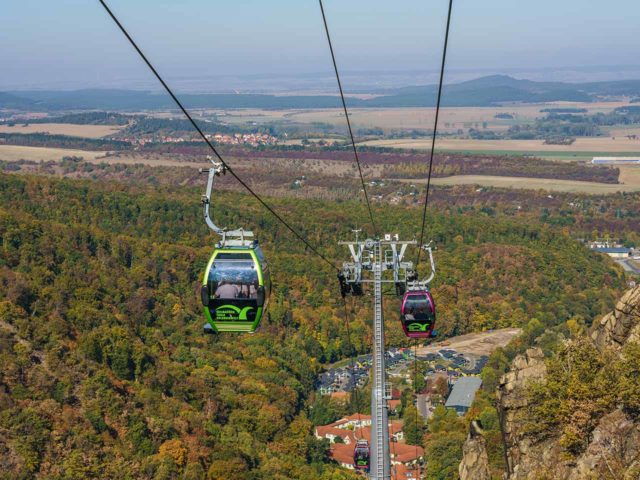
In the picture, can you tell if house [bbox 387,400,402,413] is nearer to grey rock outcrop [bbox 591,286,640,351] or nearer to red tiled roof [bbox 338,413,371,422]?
red tiled roof [bbox 338,413,371,422]

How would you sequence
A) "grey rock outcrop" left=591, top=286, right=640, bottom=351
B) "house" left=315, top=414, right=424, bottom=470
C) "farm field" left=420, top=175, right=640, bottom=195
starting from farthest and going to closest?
"farm field" left=420, top=175, right=640, bottom=195, "house" left=315, top=414, right=424, bottom=470, "grey rock outcrop" left=591, top=286, right=640, bottom=351

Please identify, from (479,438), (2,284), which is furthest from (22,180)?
(479,438)

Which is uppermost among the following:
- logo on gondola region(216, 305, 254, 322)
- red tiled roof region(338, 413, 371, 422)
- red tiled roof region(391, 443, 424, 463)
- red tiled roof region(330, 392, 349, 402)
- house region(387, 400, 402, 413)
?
logo on gondola region(216, 305, 254, 322)

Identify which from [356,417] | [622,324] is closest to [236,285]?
[622,324]

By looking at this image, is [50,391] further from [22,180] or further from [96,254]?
[22,180]

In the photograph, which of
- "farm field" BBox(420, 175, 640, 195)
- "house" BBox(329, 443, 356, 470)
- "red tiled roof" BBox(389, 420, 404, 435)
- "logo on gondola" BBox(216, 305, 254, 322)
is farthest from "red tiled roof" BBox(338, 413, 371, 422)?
"farm field" BBox(420, 175, 640, 195)

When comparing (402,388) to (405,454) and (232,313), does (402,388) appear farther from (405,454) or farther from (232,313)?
(232,313)

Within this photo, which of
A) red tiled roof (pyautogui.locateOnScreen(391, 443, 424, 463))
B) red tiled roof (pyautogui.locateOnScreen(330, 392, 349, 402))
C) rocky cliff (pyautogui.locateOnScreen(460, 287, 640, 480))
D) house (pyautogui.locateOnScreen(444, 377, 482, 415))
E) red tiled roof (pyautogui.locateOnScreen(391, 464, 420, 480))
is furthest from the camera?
red tiled roof (pyautogui.locateOnScreen(330, 392, 349, 402))
